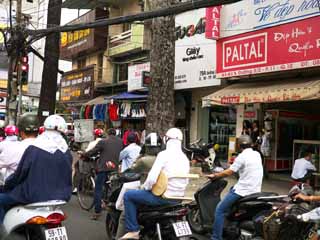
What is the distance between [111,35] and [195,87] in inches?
376

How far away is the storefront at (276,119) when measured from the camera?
1455 centimetres

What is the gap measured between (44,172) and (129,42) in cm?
1923

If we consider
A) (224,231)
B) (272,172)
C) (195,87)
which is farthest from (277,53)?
(224,231)

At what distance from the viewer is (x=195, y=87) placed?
18.5m

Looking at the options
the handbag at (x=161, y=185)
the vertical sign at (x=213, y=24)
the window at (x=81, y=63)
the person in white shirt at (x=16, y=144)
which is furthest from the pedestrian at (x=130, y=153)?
the window at (x=81, y=63)

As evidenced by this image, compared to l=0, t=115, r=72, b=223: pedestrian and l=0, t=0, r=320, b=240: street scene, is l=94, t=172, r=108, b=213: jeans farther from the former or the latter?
l=0, t=115, r=72, b=223: pedestrian

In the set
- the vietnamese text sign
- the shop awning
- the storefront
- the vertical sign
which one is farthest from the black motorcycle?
the vietnamese text sign

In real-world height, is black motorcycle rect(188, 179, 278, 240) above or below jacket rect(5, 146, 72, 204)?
below

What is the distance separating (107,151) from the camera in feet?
32.7

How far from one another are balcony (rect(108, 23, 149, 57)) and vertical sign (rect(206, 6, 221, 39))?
5.95m

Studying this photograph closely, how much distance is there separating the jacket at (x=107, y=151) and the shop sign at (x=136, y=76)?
10516 mm

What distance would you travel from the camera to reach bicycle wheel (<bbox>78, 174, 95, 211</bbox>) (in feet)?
35.2

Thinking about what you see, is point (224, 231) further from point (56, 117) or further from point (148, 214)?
point (56, 117)

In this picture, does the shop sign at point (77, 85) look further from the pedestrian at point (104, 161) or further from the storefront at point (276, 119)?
the pedestrian at point (104, 161)
